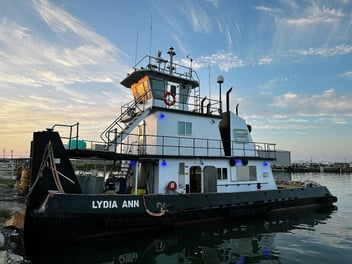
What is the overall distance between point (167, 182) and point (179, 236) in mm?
2408

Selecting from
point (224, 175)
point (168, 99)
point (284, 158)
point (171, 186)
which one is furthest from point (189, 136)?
point (284, 158)

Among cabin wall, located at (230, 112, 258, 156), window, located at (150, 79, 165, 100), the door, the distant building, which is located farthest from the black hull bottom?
the distant building

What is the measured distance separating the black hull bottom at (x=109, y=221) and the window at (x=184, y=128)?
322cm

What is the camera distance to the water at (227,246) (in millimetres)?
8023

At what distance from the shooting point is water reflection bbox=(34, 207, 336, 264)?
26.2ft

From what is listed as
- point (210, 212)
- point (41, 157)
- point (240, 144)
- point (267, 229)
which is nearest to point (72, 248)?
point (41, 157)

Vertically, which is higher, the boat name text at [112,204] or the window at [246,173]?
the window at [246,173]

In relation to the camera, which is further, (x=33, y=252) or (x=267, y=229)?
(x=267, y=229)

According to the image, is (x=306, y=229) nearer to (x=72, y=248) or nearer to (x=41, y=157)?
(x=72, y=248)

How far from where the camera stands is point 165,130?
40.5 feet

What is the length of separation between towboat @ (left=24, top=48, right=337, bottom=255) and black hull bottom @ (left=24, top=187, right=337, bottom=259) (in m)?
0.03

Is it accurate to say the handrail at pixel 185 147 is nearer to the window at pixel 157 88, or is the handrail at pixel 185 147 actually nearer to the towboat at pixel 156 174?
the towboat at pixel 156 174

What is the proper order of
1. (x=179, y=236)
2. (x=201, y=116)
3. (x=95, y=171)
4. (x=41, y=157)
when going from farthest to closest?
(x=201, y=116) → (x=95, y=171) → (x=179, y=236) → (x=41, y=157)

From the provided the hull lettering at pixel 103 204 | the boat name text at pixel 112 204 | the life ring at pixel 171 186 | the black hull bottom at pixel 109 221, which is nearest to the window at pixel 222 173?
the black hull bottom at pixel 109 221
